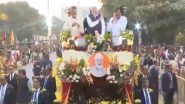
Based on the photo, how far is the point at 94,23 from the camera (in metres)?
13.8

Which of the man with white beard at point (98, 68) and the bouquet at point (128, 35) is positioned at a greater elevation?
the bouquet at point (128, 35)

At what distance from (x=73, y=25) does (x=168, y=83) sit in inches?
169

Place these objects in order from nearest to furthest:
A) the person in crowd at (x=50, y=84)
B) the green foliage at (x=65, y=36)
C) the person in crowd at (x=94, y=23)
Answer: the green foliage at (x=65, y=36) < the person in crowd at (x=94, y=23) < the person in crowd at (x=50, y=84)

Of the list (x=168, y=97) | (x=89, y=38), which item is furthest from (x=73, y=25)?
(x=168, y=97)

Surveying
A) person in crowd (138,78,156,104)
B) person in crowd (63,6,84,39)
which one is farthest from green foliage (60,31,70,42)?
person in crowd (138,78,156,104)

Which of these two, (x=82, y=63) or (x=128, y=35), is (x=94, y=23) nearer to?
(x=128, y=35)

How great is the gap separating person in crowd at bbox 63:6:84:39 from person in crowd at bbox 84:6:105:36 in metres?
0.17

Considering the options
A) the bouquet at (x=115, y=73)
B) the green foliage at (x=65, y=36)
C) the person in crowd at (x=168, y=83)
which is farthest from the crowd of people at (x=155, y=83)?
the green foliage at (x=65, y=36)

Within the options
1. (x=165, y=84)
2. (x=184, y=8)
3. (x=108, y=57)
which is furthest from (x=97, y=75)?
(x=184, y=8)

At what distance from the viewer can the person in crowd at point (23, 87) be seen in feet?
55.4

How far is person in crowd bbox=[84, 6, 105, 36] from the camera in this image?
13.8 metres

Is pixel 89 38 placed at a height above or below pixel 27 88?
above

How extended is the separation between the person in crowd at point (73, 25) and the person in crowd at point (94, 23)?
17 centimetres

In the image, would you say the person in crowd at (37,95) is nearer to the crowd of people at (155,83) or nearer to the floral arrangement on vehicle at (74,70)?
the floral arrangement on vehicle at (74,70)
